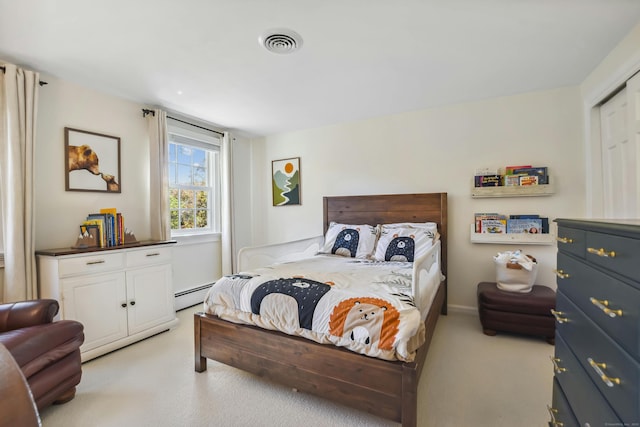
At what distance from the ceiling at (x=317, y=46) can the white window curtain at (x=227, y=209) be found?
0.88 meters

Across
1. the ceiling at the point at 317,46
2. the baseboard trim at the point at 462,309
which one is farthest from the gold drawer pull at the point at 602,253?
the baseboard trim at the point at 462,309

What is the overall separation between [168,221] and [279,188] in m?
1.61

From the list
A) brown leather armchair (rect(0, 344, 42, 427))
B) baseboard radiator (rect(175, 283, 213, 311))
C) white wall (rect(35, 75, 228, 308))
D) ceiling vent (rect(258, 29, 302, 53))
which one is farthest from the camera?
baseboard radiator (rect(175, 283, 213, 311))

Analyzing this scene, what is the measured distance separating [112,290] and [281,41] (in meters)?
2.35

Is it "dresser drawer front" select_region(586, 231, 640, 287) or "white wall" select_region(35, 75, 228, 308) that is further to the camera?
"white wall" select_region(35, 75, 228, 308)

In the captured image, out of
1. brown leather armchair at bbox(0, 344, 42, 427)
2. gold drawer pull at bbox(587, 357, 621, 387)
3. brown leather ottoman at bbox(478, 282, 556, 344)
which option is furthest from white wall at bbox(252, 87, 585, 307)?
brown leather armchair at bbox(0, 344, 42, 427)

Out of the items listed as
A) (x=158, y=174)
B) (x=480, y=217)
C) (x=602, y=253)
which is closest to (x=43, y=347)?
(x=158, y=174)

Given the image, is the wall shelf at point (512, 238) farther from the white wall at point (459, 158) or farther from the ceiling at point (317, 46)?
the ceiling at point (317, 46)

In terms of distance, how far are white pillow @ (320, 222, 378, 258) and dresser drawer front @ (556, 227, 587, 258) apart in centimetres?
187

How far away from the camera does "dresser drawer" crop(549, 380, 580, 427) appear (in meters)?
1.00

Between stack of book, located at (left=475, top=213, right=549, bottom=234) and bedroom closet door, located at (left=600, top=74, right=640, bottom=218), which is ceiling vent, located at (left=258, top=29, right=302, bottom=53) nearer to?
bedroom closet door, located at (left=600, top=74, right=640, bottom=218)

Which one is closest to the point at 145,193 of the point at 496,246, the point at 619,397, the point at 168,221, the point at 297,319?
the point at 168,221

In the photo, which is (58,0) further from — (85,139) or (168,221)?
(168,221)

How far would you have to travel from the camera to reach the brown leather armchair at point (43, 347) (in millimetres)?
1424
